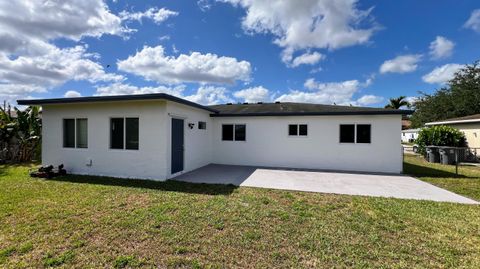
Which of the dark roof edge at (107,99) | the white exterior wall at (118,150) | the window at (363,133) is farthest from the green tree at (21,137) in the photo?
the window at (363,133)

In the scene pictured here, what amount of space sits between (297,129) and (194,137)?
489 centimetres

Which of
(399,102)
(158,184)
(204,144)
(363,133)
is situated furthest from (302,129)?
(399,102)

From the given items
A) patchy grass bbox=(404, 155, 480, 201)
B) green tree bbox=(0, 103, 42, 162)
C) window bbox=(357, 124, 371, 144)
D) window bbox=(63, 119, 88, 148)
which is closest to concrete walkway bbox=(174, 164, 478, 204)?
patchy grass bbox=(404, 155, 480, 201)

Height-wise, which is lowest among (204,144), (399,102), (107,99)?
(204,144)

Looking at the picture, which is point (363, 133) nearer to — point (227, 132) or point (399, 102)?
point (227, 132)

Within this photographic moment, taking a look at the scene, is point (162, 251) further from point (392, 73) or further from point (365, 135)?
point (392, 73)

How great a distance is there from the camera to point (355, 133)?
10062 millimetres

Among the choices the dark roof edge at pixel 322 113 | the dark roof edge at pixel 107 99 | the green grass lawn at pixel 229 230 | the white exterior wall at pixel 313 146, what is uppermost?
the dark roof edge at pixel 107 99

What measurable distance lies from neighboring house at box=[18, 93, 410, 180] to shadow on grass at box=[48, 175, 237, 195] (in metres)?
0.49

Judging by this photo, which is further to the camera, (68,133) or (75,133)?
(68,133)

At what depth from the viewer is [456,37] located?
572 inches

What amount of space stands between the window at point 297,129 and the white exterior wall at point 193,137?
4.09m

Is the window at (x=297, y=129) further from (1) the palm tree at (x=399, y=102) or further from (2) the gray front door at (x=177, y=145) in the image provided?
(1) the palm tree at (x=399, y=102)

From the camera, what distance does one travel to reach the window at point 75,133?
28.8 feet
